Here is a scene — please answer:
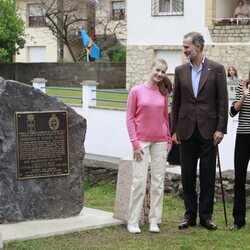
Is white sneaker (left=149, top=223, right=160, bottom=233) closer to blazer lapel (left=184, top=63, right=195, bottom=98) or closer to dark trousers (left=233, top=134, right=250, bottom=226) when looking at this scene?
dark trousers (left=233, top=134, right=250, bottom=226)

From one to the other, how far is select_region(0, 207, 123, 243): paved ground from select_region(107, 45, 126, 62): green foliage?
32.0 meters

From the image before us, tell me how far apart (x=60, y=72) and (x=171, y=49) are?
19.8ft

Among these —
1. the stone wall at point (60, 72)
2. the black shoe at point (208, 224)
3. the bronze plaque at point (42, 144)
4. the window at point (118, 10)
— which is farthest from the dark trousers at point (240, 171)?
the window at point (118, 10)

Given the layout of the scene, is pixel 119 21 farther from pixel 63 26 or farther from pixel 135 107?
pixel 135 107

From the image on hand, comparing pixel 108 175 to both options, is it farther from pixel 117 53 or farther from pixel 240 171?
pixel 117 53

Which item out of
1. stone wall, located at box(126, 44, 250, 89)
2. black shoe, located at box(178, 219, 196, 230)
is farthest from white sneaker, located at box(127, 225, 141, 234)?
stone wall, located at box(126, 44, 250, 89)

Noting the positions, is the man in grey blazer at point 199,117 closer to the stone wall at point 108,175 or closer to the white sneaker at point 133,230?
the white sneaker at point 133,230

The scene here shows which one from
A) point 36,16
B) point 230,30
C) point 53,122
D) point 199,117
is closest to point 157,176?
point 199,117

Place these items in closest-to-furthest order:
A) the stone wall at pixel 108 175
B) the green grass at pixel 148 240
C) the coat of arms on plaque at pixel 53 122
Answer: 1. the green grass at pixel 148 240
2. the coat of arms on plaque at pixel 53 122
3. the stone wall at pixel 108 175

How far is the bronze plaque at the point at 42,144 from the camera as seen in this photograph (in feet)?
26.4

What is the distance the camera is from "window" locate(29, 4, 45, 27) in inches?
1822

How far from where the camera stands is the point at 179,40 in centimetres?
3105

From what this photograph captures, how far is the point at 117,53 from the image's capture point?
136 ft

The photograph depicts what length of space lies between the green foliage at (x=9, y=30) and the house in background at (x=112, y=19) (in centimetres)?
918
